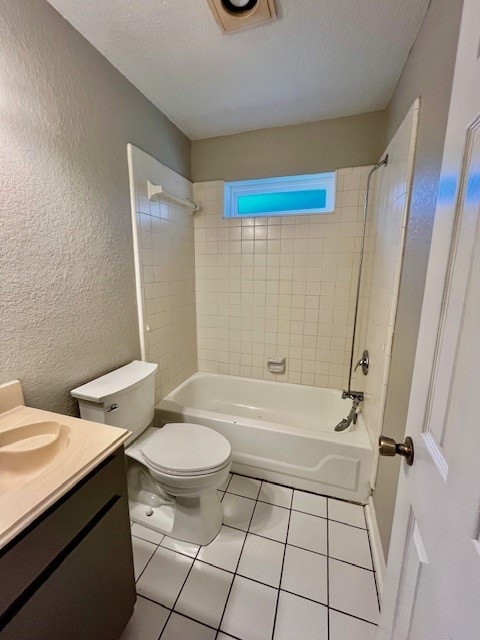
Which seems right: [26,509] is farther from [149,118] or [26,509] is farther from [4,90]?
[149,118]

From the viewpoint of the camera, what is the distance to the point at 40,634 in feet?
2.07

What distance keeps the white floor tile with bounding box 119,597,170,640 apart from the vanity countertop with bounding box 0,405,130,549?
76cm

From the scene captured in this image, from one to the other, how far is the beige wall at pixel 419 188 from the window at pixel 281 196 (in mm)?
730

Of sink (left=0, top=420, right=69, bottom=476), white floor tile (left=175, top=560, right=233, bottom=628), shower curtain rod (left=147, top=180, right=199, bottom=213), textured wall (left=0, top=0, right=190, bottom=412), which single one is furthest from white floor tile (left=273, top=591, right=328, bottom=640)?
shower curtain rod (left=147, top=180, right=199, bottom=213)

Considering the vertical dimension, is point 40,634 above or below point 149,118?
below

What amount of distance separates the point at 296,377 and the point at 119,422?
56.9 inches

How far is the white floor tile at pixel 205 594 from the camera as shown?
105 cm

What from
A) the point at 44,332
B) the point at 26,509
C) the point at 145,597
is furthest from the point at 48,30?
the point at 145,597

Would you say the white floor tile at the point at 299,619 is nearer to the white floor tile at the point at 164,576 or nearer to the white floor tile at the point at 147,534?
the white floor tile at the point at 164,576

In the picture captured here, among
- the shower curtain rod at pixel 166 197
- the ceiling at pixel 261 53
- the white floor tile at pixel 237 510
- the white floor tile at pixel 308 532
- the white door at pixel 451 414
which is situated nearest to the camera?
the white door at pixel 451 414

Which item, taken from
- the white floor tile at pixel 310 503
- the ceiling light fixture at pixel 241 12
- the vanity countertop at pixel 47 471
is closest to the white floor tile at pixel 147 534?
the white floor tile at pixel 310 503

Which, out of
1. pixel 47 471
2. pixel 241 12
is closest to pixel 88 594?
pixel 47 471

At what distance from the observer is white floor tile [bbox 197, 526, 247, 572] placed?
1238 millimetres

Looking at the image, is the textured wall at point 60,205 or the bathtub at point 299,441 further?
the bathtub at point 299,441
